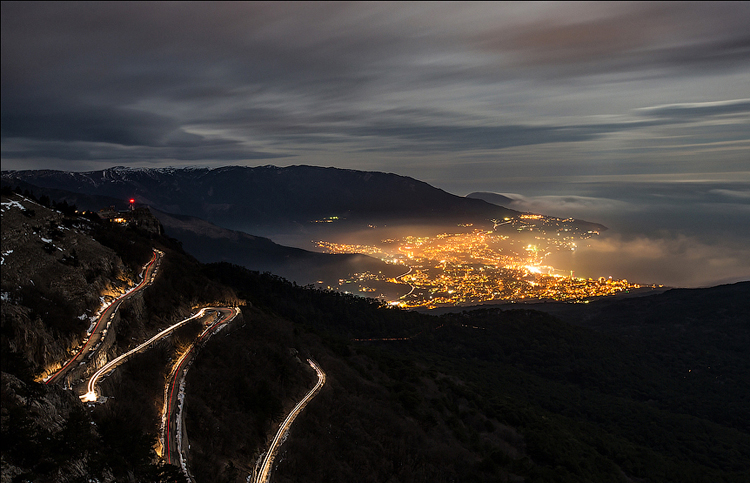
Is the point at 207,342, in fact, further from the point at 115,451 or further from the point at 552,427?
the point at 552,427

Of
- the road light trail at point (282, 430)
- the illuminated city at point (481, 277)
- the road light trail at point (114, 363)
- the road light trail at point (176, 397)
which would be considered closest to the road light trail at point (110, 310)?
the road light trail at point (114, 363)

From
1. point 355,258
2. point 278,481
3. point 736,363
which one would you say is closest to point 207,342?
point 278,481

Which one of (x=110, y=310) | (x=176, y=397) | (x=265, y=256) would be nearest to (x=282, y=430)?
(x=176, y=397)

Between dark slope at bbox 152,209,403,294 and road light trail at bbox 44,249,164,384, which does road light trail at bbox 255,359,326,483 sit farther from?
dark slope at bbox 152,209,403,294

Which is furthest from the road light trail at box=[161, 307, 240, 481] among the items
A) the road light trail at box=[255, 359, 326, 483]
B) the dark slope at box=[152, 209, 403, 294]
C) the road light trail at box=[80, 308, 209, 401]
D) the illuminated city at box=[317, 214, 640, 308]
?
the dark slope at box=[152, 209, 403, 294]

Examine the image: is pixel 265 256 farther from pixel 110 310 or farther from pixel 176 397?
pixel 176 397

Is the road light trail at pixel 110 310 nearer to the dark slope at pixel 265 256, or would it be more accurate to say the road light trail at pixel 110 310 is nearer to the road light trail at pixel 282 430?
the road light trail at pixel 282 430
